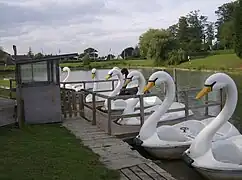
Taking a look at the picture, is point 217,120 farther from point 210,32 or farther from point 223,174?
point 210,32

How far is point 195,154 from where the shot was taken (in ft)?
25.9

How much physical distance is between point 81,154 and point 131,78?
6783mm

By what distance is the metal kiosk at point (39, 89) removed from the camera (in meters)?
11.1

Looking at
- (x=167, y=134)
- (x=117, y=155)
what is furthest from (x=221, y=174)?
(x=167, y=134)

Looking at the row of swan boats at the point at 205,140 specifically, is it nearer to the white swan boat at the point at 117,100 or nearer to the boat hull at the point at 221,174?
the boat hull at the point at 221,174

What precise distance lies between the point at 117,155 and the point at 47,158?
1446 millimetres

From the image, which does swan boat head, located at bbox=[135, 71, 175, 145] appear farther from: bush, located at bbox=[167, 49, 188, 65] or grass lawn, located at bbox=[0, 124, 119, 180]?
bush, located at bbox=[167, 49, 188, 65]

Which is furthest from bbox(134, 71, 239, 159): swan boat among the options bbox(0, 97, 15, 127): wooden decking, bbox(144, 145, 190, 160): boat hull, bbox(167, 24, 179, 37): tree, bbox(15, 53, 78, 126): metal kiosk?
bbox(167, 24, 179, 37): tree

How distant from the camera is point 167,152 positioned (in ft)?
31.1

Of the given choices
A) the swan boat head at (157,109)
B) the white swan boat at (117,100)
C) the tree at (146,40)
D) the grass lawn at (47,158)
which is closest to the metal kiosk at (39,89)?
the grass lawn at (47,158)

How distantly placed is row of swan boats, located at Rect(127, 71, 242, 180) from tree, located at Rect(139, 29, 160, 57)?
257ft

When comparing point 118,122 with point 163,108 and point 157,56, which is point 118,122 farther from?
point 157,56

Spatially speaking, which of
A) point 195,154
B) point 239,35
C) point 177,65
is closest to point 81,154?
point 195,154

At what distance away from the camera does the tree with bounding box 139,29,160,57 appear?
89250 mm
